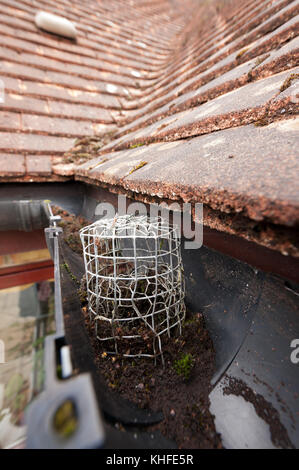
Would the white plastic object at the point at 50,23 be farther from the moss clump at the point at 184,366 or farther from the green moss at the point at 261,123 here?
the moss clump at the point at 184,366

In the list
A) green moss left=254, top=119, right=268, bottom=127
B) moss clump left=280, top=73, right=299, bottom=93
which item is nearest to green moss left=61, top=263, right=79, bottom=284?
green moss left=254, top=119, right=268, bottom=127

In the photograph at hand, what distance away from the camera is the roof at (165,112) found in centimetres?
61

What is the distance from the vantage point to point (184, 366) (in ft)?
2.82

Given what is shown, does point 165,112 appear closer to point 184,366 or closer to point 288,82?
point 288,82

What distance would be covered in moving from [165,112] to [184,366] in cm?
183

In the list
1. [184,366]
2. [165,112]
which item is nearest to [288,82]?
[165,112]

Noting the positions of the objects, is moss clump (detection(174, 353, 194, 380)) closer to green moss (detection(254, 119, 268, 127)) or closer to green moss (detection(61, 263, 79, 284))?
green moss (detection(61, 263, 79, 284))

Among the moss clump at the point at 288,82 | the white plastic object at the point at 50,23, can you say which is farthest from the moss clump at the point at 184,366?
the white plastic object at the point at 50,23

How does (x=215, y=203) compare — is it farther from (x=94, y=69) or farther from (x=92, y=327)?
(x=94, y=69)

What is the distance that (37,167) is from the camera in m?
1.92

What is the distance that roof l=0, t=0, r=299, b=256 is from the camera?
608 mm

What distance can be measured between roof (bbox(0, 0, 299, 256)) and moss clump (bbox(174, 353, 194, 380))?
56cm
